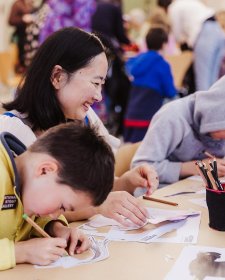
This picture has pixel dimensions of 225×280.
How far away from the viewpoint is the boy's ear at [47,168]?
126 centimetres

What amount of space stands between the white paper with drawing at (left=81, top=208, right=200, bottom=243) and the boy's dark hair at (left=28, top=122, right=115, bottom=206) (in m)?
0.24

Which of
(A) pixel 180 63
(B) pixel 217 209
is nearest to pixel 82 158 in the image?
(B) pixel 217 209

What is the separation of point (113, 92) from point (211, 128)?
338cm

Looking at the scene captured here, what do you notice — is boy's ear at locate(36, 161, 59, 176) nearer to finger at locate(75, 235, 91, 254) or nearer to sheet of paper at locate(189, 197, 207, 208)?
finger at locate(75, 235, 91, 254)

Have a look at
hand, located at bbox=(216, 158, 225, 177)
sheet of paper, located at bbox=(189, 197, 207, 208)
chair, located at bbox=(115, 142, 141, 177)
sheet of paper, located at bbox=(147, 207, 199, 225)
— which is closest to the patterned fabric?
chair, located at bbox=(115, 142, 141, 177)

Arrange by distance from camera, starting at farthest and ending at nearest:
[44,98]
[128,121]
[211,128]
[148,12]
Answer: [148,12] < [128,121] < [211,128] < [44,98]

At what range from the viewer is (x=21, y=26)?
754 cm

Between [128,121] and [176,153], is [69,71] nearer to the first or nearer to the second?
[176,153]

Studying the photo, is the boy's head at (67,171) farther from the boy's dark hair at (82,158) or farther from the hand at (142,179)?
the hand at (142,179)

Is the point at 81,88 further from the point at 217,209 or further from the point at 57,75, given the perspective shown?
the point at 217,209

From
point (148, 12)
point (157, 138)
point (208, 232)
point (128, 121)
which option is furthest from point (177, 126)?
point (148, 12)

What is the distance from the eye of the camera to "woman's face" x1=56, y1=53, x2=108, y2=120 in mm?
1807

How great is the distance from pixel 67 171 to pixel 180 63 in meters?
4.22

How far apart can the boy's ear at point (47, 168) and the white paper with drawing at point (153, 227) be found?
12.6 inches
